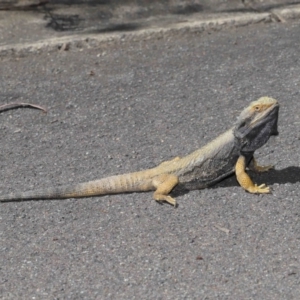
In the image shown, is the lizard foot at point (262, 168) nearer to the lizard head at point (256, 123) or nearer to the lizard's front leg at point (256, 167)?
the lizard's front leg at point (256, 167)

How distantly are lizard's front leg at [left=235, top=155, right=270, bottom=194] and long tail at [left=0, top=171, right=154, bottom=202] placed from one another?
717 mm

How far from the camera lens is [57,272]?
599cm

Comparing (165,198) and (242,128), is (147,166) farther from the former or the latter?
(242,128)

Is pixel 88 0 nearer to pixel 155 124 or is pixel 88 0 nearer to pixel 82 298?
pixel 155 124

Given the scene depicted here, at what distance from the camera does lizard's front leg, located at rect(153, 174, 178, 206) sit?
679 centimetres

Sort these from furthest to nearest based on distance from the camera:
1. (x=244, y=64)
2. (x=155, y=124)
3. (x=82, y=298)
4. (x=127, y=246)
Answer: (x=244, y=64), (x=155, y=124), (x=127, y=246), (x=82, y=298)

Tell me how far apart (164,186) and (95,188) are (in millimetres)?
561

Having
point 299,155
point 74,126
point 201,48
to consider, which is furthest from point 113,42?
point 299,155

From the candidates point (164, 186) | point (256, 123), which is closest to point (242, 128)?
point (256, 123)

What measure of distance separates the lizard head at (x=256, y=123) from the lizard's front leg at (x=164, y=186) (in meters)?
0.62

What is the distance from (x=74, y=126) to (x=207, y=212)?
213cm

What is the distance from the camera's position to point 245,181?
6859mm

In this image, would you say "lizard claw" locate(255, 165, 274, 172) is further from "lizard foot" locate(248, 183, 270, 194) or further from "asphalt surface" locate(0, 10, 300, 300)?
"lizard foot" locate(248, 183, 270, 194)

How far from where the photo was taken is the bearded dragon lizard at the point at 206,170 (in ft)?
22.4
